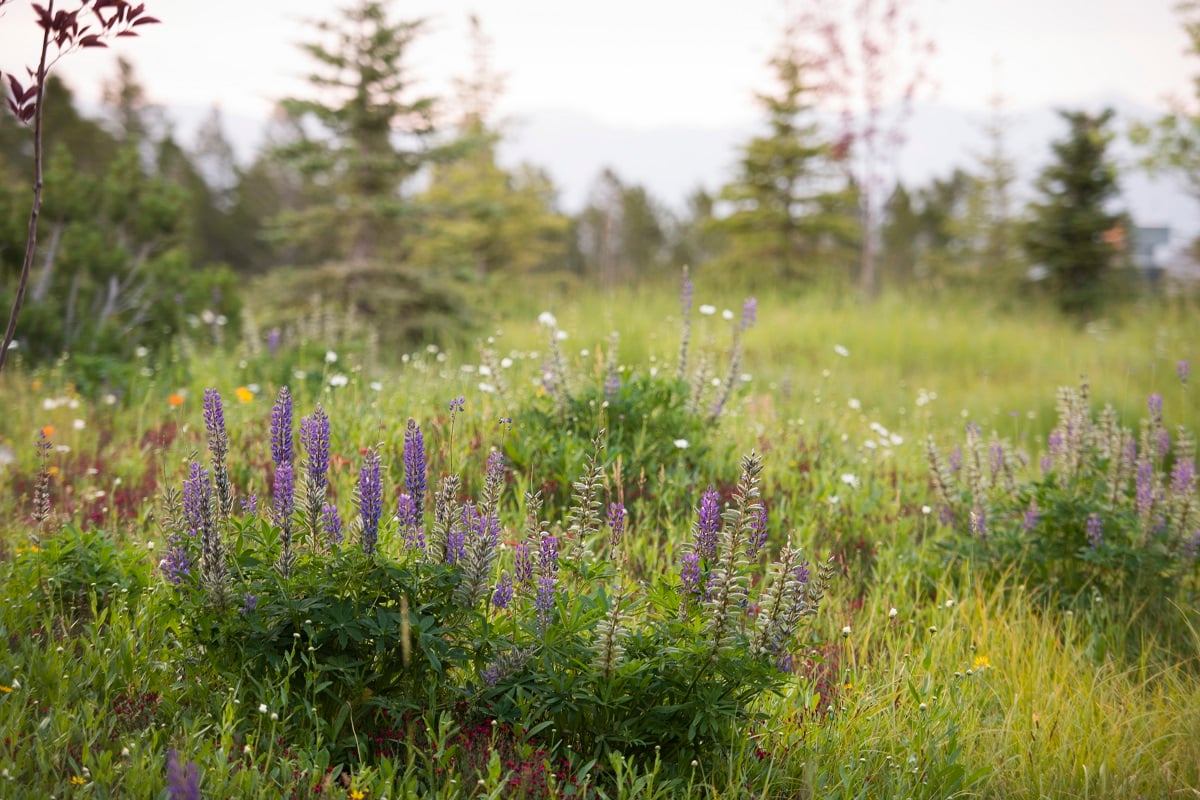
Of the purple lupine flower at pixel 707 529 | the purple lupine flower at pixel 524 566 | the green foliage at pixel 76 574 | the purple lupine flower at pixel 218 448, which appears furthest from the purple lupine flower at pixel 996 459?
the green foliage at pixel 76 574

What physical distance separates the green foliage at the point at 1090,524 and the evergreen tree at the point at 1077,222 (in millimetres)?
12779

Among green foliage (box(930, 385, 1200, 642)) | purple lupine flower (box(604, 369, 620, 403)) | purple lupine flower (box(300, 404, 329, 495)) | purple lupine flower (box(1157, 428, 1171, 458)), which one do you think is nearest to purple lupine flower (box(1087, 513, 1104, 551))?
green foliage (box(930, 385, 1200, 642))

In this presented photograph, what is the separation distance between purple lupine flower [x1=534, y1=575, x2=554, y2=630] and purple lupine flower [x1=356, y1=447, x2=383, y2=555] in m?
0.49

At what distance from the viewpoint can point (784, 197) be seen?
16750mm

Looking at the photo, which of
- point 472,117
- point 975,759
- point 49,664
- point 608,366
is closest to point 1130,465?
point 975,759

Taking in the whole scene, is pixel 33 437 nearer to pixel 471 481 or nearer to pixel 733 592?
pixel 471 481

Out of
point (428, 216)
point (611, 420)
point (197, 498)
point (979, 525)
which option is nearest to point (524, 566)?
point (197, 498)

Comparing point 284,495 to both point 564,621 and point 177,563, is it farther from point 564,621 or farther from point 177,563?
point 564,621

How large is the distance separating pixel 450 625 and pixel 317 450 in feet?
2.16

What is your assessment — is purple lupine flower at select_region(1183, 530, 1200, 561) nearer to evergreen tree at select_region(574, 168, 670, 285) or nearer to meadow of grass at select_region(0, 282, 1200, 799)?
meadow of grass at select_region(0, 282, 1200, 799)

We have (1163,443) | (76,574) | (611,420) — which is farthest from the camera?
(611,420)

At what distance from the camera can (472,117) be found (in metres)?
20.3

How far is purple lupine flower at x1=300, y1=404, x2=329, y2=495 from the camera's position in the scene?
2.45 m

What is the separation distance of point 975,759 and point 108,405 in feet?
19.2
